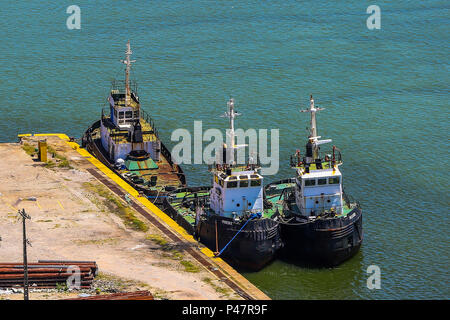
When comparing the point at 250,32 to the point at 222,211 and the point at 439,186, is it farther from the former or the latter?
the point at 222,211

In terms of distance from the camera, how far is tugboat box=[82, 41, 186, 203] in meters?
83.8

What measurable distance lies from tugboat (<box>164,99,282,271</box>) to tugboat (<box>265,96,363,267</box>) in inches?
57.4

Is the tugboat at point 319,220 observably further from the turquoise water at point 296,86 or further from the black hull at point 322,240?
the turquoise water at point 296,86

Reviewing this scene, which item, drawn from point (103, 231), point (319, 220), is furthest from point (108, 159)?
point (319, 220)

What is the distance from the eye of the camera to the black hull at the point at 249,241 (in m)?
68.6

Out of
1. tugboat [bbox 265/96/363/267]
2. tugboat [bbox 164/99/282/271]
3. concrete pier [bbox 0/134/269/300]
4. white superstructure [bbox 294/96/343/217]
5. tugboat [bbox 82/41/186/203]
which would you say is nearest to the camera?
concrete pier [bbox 0/134/269/300]

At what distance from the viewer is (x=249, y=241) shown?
68.7 metres

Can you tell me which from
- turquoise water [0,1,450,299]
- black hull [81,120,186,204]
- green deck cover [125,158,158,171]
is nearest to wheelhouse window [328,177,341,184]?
turquoise water [0,1,450,299]

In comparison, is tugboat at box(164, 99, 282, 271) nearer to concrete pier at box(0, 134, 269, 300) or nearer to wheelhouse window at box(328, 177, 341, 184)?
concrete pier at box(0, 134, 269, 300)

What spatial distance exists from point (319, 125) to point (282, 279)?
34.9 meters

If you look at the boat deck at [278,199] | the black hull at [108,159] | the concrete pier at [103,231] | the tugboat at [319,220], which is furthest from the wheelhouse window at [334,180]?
the black hull at [108,159]

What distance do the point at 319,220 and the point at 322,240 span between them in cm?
150

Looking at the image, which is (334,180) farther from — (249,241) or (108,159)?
(108,159)

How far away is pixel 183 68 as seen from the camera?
119500 mm
